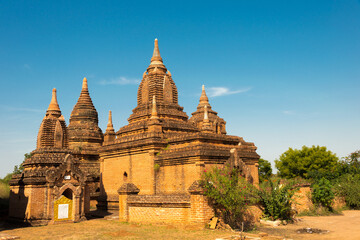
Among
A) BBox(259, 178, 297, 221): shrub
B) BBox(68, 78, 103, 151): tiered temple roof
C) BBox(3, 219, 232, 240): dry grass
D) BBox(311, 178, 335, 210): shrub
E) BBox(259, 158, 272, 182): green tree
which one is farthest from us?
BBox(259, 158, 272, 182): green tree

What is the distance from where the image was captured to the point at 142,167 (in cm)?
2583

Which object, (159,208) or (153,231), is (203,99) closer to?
(159,208)

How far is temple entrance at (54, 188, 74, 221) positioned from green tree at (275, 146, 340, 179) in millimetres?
36922

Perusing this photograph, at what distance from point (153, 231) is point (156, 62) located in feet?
58.3

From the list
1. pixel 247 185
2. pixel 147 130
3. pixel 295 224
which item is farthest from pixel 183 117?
pixel 295 224

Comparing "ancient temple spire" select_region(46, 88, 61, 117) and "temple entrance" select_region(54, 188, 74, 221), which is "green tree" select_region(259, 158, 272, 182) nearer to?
"ancient temple spire" select_region(46, 88, 61, 117)

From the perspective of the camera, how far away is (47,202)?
22219 millimetres

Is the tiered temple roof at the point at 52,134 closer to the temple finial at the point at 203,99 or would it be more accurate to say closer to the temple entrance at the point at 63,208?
the temple entrance at the point at 63,208

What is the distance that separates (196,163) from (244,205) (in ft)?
14.0

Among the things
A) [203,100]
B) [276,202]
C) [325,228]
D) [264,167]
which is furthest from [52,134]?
[264,167]

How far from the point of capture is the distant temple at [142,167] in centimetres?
2091

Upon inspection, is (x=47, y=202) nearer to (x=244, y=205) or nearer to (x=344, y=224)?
(x=244, y=205)

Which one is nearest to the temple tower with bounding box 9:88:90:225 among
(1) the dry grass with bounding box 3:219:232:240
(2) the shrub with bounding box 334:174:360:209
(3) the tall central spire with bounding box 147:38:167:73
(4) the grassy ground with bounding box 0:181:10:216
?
(1) the dry grass with bounding box 3:219:232:240

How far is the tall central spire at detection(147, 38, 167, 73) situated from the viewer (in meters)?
31.5
